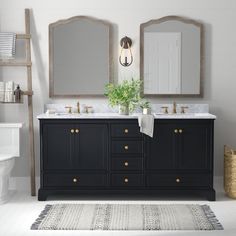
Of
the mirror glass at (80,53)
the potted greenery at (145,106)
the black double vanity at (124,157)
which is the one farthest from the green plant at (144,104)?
the mirror glass at (80,53)

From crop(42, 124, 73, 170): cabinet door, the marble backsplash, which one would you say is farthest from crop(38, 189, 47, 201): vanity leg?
the marble backsplash

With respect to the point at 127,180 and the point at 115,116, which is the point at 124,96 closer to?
the point at 115,116

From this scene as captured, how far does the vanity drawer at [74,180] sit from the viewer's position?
534 centimetres

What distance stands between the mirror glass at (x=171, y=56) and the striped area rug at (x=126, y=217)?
128 centimetres

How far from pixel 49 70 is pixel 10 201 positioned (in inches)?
54.6

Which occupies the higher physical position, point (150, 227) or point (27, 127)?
point (27, 127)

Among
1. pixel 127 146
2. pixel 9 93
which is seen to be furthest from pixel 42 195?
pixel 9 93

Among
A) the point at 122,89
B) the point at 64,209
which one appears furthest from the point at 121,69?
the point at 64,209

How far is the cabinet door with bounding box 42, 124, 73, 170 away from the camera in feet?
17.4

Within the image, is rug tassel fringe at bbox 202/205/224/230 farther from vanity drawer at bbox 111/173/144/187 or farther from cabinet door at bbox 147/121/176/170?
vanity drawer at bbox 111/173/144/187

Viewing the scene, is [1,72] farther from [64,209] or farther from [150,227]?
[150,227]

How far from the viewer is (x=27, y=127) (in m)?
5.83

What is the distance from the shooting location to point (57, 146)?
5.32 m

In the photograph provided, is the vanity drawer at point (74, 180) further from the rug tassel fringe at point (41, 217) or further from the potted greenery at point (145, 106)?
the potted greenery at point (145, 106)
